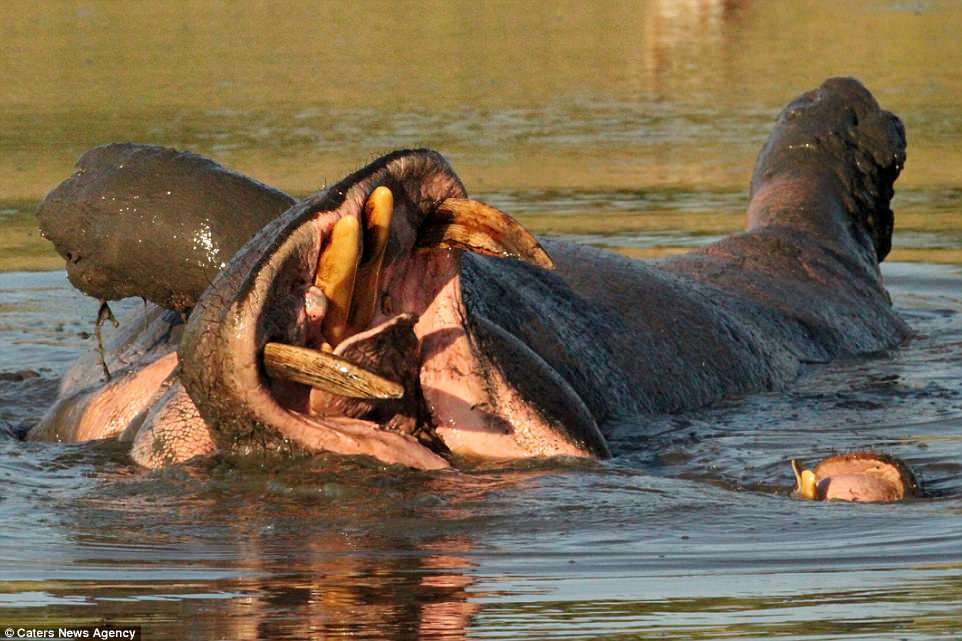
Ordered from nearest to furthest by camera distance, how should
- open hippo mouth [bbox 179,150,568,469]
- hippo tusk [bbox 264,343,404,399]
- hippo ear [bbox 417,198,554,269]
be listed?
hippo tusk [bbox 264,343,404,399] < open hippo mouth [bbox 179,150,568,469] < hippo ear [bbox 417,198,554,269]

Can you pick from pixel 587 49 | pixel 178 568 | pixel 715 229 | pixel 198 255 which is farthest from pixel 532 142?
pixel 178 568

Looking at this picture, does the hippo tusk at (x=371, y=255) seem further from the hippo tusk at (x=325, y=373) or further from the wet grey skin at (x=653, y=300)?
the hippo tusk at (x=325, y=373)

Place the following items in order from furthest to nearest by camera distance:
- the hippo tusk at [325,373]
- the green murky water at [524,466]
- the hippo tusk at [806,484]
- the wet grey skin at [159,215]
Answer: the wet grey skin at [159,215]
the hippo tusk at [806,484]
the hippo tusk at [325,373]
the green murky water at [524,466]

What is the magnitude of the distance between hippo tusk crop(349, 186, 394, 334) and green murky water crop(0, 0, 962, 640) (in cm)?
37

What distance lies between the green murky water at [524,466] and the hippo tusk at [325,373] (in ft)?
1.32

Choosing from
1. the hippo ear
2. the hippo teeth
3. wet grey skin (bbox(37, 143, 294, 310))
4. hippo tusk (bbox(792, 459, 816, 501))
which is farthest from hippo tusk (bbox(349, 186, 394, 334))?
hippo tusk (bbox(792, 459, 816, 501))

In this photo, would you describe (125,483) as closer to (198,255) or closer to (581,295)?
(198,255)

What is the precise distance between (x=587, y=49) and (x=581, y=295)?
13489 millimetres

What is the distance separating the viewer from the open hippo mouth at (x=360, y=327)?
4.33 metres

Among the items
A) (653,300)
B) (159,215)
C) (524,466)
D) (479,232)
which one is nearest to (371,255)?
(479,232)

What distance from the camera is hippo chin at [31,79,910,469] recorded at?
172 inches

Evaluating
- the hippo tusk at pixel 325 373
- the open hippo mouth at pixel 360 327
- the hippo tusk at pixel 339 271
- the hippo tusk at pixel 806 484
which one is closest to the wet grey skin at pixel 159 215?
the open hippo mouth at pixel 360 327

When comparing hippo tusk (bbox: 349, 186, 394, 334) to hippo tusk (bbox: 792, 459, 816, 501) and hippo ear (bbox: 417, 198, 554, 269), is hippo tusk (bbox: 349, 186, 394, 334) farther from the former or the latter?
hippo tusk (bbox: 792, 459, 816, 501)

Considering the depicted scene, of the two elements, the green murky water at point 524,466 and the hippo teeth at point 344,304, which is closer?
the green murky water at point 524,466
